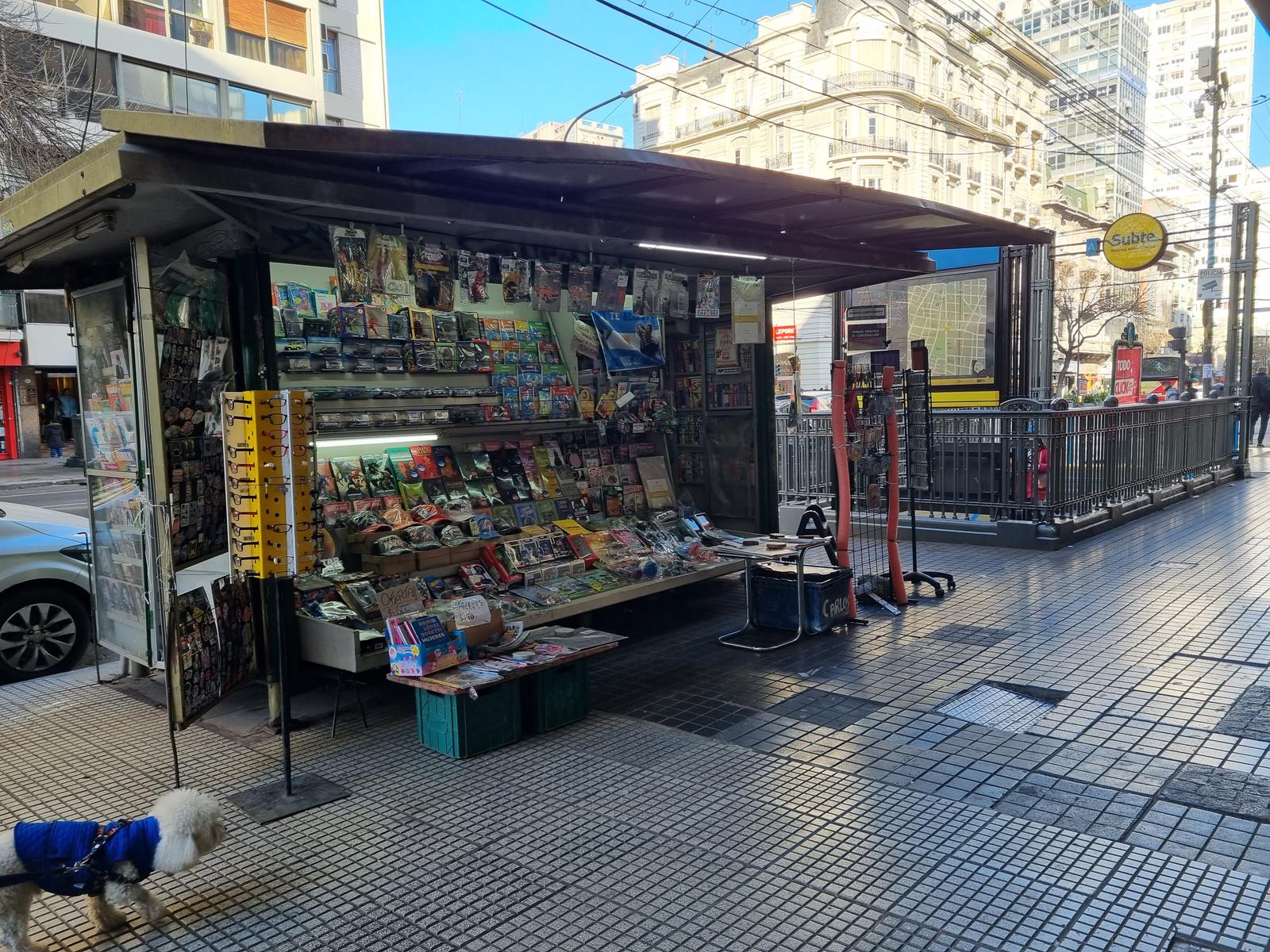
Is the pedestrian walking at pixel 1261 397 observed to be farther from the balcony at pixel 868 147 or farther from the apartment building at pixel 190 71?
the balcony at pixel 868 147

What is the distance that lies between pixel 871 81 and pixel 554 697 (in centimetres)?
5219

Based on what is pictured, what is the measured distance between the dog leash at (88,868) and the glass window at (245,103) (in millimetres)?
23764

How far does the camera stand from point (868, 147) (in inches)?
1892

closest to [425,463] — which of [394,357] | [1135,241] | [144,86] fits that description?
[394,357]

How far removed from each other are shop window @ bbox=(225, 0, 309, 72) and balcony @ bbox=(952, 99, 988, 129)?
42784mm

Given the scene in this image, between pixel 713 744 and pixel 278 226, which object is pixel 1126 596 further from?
pixel 278 226

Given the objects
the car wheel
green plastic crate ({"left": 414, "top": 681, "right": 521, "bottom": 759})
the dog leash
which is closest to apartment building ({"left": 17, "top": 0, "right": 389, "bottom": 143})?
the car wheel

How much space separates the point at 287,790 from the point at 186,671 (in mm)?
744

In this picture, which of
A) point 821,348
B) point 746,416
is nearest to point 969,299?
point 746,416

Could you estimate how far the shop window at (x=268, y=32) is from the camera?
22812 mm

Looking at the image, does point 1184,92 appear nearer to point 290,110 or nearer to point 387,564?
point 290,110

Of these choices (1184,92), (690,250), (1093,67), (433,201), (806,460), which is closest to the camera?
(433,201)

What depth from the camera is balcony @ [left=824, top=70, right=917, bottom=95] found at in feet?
159

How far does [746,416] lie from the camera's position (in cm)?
806
